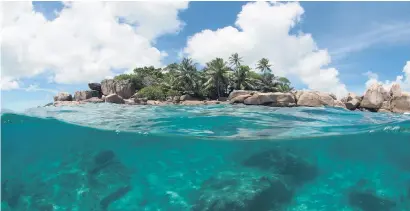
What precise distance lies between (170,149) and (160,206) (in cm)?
766

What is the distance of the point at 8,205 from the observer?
11.7 m

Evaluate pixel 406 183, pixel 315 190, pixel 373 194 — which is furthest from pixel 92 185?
pixel 406 183

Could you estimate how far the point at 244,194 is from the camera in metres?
10.9

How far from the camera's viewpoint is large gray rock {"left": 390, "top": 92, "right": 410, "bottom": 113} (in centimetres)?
3744

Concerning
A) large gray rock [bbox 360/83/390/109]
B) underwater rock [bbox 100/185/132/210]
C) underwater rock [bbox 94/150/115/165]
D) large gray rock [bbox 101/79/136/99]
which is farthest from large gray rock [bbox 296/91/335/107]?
underwater rock [bbox 100/185/132/210]

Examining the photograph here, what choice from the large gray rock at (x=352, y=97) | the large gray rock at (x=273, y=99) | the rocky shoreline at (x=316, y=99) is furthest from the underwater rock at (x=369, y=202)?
the large gray rock at (x=352, y=97)

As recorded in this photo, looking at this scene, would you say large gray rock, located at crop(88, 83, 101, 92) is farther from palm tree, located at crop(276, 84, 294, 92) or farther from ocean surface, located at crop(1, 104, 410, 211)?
ocean surface, located at crop(1, 104, 410, 211)

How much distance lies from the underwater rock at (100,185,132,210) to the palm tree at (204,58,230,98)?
162 ft

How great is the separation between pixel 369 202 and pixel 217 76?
166ft

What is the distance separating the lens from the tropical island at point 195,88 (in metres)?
48.8

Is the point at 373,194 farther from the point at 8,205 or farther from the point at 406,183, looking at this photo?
the point at 8,205

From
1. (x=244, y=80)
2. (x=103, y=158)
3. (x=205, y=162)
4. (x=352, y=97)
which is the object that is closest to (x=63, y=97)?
(x=244, y=80)

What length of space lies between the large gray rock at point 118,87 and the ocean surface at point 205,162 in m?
40.2

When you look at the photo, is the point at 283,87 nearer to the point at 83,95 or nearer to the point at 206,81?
the point at 206,81
